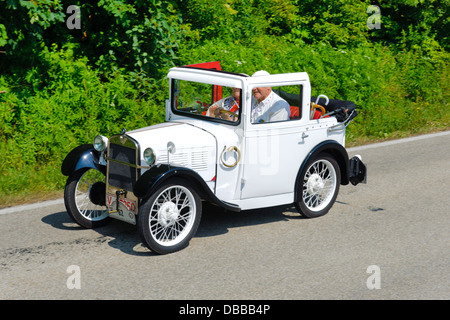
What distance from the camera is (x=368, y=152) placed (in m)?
10.5

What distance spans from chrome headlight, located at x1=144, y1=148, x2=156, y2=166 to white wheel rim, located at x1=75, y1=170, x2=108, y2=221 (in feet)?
3.14

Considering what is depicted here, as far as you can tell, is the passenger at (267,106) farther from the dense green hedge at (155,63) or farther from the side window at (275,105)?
the dense green hedge at (155,63)

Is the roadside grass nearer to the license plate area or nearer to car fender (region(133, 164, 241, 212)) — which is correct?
the license plate area

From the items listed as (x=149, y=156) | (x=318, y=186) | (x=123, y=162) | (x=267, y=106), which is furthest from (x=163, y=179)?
(x=318, y=186)

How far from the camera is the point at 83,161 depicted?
6637 mm

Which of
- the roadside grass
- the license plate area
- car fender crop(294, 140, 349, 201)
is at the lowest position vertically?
the roadside grass

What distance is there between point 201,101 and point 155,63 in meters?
3.20

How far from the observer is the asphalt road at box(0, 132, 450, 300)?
17.5ft

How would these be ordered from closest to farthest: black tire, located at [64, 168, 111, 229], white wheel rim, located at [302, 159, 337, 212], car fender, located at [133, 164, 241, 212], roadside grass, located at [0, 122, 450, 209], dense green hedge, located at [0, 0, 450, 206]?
1. car fender, located at [133, 164, 241, 212]
2. black tire, located at [64, 168, 111, 229]
3. white wheel rim, located at [302, 159, 337, 212]
4. roadside grass, located at [0, 122, 450, 209]
5. dense green hedge, located at [0, 0, 450, 206]

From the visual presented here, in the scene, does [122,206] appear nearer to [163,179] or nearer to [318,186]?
[163,179]

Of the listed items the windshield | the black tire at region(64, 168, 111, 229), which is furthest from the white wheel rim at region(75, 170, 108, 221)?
the windshield

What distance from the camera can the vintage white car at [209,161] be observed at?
6125 millimetres
